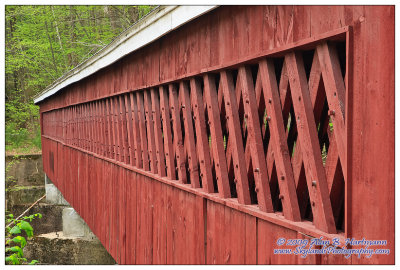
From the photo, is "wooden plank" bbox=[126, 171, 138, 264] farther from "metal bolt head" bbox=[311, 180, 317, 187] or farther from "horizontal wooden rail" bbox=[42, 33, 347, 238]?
"metal bolt head" bbox=[311, 180, 317, 187]

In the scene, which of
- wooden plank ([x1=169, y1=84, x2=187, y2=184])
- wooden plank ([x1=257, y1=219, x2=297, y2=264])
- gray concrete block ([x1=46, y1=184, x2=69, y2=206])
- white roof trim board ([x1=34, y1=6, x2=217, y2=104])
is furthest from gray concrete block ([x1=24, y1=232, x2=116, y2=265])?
wooden plank ([x1=257, y1=219, x2=297, y2=264])

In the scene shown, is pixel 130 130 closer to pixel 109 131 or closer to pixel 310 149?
pixel 109 131

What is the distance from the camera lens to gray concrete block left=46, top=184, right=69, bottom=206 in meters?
14.9

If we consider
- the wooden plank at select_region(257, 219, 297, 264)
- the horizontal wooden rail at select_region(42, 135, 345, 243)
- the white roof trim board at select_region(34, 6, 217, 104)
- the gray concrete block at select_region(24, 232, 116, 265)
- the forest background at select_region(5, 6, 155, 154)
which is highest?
the forest background at select_region(5, 6, 155, 154)

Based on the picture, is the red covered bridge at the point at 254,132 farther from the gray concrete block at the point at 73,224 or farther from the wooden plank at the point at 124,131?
the gray concrete block at the point at 73,224

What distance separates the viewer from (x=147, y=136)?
564cm

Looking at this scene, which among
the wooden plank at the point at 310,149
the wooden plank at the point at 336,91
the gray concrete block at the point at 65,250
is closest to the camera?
the wooden plank at the point at 336,91

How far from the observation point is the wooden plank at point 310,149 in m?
2.48

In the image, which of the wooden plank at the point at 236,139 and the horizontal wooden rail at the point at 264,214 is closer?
the horizontal wooden rail at the point at 264,214

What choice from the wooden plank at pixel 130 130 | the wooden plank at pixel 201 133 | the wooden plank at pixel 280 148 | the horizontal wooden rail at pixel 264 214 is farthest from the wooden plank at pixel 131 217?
the wooden plank at pixel 280 148

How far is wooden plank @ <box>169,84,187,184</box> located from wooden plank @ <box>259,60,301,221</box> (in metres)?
1.66

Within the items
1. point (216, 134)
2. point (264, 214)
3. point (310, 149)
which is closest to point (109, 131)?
point (216, 134)
